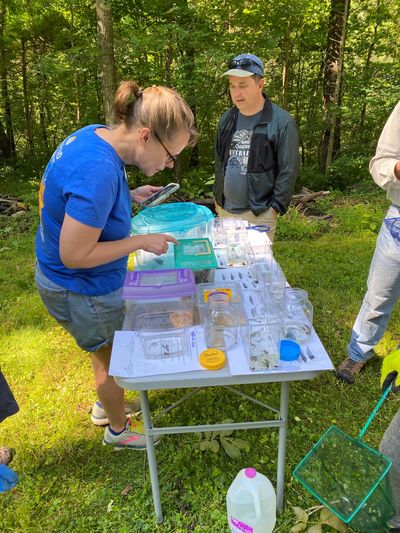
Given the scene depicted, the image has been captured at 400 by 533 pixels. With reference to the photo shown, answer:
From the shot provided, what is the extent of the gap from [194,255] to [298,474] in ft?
3.36

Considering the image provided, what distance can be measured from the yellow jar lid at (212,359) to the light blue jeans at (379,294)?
1.27 meters

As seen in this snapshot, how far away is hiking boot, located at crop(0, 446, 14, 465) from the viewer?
209cm

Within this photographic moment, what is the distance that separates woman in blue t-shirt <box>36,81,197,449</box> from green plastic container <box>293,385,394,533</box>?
40.1 inches

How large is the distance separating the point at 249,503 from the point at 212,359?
0.63m

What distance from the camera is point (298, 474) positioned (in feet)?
5.21

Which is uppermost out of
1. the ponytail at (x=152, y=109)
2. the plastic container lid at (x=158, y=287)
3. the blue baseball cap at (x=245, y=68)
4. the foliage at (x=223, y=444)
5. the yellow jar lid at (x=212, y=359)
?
the blue baseball cap at (x=245, y=68)

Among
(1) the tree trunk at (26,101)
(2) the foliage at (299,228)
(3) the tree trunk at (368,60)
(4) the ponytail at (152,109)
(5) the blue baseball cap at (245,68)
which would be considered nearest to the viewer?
(4) the ponytail at (152,109)

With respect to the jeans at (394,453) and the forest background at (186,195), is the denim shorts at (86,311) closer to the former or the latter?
the forest background at (186,195)

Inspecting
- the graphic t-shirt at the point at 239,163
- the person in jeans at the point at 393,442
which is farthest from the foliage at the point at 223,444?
the graphic t-shirt at the point at 239,163

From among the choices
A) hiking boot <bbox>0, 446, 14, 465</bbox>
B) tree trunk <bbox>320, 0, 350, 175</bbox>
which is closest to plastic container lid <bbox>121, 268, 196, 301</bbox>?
hiking boot <bbox>0, 446, 14, 465</bbox>

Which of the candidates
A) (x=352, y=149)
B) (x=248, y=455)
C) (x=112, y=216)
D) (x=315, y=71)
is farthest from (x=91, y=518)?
(x=315, y=71)

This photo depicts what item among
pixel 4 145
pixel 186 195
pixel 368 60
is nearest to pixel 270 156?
pixel 186 195

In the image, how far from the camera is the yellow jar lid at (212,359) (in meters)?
1.35

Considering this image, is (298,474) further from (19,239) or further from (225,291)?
(19,239)
